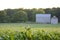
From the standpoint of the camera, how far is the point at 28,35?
7.14ft

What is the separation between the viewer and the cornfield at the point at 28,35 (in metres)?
2.11

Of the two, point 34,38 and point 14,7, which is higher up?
point 14,7

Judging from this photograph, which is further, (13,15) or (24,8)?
(13,15)

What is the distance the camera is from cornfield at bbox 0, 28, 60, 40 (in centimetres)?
211

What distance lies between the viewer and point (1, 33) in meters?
2.12
